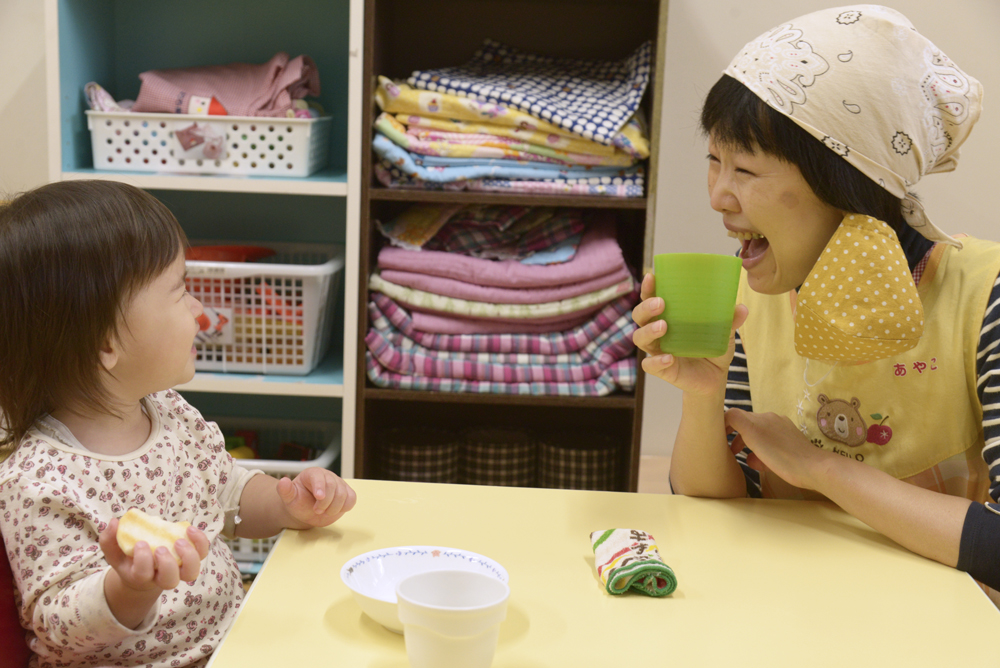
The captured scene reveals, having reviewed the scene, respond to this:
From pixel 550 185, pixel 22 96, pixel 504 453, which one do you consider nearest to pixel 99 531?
pixel 550 185

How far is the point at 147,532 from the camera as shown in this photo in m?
0.70

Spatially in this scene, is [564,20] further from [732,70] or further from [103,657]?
[103,657]

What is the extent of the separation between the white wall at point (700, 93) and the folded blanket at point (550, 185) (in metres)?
0.42

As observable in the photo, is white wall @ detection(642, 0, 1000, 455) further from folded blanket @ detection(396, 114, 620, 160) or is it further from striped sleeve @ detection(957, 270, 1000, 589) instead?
striped sleeve @ detection(957, 270, 1000, 589)

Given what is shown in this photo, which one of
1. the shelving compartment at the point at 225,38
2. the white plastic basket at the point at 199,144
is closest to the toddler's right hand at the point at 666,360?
the white plastic basket at the point at 199,144

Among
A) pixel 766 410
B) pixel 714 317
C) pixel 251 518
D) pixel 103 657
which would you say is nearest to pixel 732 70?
pixel 714 317

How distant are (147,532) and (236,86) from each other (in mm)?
1501

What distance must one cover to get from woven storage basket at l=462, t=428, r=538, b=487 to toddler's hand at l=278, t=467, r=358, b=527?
1.17m

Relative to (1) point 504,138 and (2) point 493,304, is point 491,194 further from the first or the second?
(2) point 493,304

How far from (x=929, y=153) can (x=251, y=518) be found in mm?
938

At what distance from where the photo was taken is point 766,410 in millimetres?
1282

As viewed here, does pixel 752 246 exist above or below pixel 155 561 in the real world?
above

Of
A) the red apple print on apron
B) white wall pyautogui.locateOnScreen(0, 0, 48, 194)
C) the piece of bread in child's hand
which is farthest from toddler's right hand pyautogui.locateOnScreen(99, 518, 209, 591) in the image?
white wall pyautogui.locateOnScreen(0, 0, 48, 194)

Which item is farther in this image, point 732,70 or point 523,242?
point 523,242
